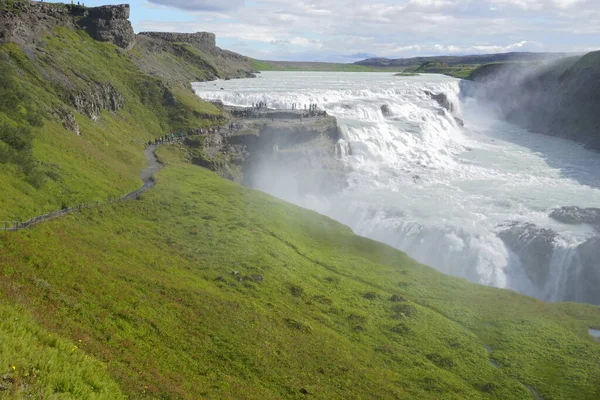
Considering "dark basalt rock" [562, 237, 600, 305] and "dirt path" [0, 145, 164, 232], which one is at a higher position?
"dirt path" [0, 145, 164, 232]

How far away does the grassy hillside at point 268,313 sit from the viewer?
23844 mm

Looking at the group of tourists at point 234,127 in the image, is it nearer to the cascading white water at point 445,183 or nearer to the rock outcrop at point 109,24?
Result: the cascading white water at point 445,183

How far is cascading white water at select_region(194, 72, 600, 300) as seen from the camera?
58.0 meters

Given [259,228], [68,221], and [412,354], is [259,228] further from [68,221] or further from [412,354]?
[412,354]

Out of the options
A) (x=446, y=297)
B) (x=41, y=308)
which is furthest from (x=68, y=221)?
(x=446, y=297)

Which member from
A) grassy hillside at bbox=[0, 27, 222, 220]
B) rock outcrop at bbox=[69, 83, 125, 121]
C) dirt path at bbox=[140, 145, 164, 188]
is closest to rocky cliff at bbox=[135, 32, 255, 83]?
grassy hillside at bbox=[0, 27, 222, 220]

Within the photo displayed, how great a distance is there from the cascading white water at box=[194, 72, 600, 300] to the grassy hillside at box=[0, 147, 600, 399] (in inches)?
364

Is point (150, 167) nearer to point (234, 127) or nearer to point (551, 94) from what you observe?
point (234, 127)

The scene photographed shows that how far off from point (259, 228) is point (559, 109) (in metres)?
119

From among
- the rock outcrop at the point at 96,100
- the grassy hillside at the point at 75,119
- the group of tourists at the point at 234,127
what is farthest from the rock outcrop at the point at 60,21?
the group of tourists at the point at 234,127

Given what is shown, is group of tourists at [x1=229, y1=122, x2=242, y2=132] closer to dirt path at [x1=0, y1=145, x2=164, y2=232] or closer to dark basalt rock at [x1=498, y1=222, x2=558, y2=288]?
dirt path at [x1=0, y1=145, x2=164, y2=232]

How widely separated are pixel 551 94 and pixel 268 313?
14361 cm

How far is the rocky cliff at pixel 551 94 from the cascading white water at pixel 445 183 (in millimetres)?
7375

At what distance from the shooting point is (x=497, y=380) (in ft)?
107
